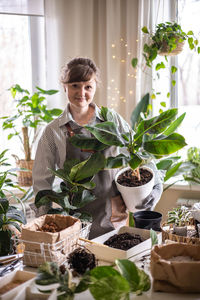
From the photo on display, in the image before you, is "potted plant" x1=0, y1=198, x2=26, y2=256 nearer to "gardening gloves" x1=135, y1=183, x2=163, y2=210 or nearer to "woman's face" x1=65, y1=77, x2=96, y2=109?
"gardening gloves" x1=135, y1=183, x2=163, y2=210

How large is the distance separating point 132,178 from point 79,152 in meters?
0.41

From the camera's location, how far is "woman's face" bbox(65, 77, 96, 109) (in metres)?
2.21

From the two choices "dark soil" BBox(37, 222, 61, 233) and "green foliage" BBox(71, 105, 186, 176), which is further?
"green foliage" BBox(71, 105, 186, 176)

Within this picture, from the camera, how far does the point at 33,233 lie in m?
1.46

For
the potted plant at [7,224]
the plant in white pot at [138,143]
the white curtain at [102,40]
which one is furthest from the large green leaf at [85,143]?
the white curtain at [102,40]

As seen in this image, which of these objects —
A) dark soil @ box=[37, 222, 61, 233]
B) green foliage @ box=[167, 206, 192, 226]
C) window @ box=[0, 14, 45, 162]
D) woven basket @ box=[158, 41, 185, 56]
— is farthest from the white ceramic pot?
window @ box=[0, 14, 45, 162]

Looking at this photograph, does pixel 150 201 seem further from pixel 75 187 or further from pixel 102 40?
pixel 102 40

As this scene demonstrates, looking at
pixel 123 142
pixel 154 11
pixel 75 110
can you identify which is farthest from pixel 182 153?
pixel 123 142

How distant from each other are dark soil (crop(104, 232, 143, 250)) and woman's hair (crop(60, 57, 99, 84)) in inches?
38.8

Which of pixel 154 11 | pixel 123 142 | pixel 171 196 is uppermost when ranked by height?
pixel 154 11

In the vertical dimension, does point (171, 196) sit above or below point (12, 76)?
below

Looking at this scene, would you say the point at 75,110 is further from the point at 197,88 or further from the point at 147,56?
the point at 197,88

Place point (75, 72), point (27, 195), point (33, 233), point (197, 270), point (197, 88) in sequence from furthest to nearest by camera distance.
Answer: point (197, 88) < point (27, 195) < point (75, 72) < point (33, 233) < point (197, 270)

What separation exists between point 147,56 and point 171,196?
1.26 metres
